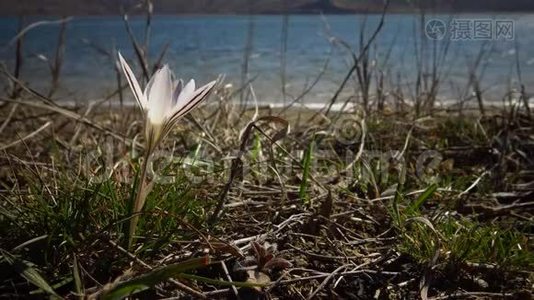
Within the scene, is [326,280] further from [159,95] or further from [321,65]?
[321,65]

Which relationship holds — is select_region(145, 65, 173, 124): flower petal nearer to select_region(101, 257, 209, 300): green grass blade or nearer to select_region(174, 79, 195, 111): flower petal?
select_region(174, 79, 195, 111): flower petal

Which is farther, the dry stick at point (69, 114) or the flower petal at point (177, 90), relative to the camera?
the dry stick at point (69, 114)

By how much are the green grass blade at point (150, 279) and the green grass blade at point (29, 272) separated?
0.08 metres

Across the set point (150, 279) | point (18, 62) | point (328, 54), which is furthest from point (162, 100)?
point (328, 54)

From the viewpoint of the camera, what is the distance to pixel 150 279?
81 cm

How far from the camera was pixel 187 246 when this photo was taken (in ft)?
3.31

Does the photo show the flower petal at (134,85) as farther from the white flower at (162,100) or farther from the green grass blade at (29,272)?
the green grass blade at (29,272)

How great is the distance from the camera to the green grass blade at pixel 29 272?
2.64 ft

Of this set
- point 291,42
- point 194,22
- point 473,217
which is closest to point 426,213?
point 473,217

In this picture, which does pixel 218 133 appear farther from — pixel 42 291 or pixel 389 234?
pixel 42 291

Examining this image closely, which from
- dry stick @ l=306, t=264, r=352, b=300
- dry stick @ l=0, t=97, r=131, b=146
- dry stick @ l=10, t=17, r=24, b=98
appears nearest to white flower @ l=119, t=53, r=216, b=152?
dry stick @ l=306, t=264, r=352, b=300

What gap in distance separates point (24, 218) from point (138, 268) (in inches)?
10.1

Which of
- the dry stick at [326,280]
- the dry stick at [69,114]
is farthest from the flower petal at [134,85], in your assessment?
the dry stick at [69,114]

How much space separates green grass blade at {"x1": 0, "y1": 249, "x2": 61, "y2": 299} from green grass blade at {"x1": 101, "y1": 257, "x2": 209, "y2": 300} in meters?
0.08
